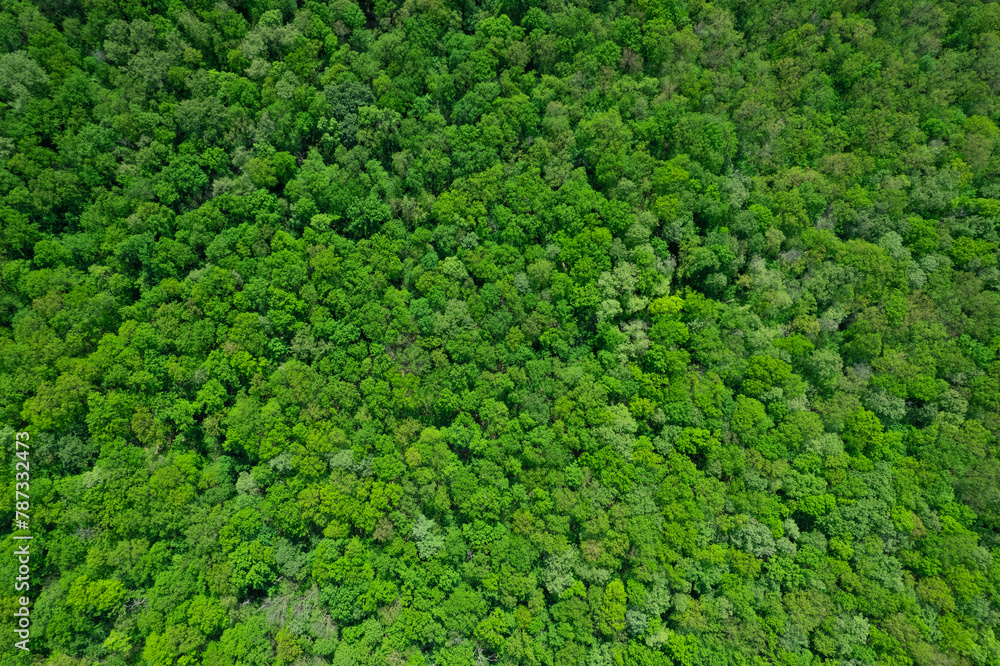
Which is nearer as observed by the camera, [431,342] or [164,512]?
[164,512]

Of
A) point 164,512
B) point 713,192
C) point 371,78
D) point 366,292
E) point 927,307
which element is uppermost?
point 371,78

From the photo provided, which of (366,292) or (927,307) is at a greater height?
(927,307)

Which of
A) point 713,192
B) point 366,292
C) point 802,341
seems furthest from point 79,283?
point 802,341

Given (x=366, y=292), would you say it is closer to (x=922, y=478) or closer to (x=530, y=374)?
(x=530, y=374)

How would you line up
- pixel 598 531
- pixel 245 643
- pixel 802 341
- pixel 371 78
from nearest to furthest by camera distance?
A: 1. pixel 245 643
2. pixel 598 531
3. pixel 802 341
4. pixel 371 78

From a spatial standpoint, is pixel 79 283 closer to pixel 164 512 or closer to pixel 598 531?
pixel 164 512

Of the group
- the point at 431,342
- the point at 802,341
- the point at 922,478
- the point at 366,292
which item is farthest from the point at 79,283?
the point at 922,478

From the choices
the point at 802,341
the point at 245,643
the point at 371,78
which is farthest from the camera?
the point at 371,78
